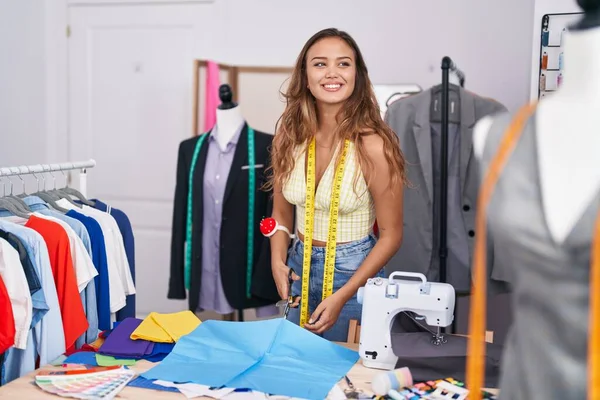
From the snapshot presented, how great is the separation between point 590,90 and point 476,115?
2.38 m

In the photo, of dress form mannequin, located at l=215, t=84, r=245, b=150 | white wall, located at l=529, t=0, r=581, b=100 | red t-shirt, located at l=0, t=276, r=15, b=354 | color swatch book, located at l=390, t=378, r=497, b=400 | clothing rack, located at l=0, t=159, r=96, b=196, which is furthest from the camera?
dress form mannequin, located at l=215, t=84, r=245, b=150

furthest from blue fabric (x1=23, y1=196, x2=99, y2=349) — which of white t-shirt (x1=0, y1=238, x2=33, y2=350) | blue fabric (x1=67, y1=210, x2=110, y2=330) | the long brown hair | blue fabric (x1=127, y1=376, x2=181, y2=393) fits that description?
blue fabric (x1=127, y1=376, x2=181, y2=393)

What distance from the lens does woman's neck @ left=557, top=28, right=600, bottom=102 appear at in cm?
118

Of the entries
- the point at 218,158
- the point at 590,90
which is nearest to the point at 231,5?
the point at 218,158

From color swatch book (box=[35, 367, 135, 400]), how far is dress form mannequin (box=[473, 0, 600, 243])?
119 centimetres

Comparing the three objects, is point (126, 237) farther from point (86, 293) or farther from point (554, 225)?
point (554, 225)

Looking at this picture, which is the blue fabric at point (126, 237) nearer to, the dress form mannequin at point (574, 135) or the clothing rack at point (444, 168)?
the clothing rack at point (444, 168)

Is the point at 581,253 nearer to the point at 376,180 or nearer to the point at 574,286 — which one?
the point at 574,286

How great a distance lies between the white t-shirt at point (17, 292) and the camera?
224 cm

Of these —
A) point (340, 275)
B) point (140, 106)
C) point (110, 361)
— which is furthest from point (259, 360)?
point (140, 106)

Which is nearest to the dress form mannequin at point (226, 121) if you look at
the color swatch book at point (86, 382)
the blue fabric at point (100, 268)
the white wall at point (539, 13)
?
the blue fabric at point (100, 268)

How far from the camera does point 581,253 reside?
111cm

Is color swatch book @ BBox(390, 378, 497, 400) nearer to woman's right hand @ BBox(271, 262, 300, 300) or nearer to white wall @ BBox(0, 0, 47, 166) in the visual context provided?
woman's right hand @ BBox(271, 262, 300, 300)

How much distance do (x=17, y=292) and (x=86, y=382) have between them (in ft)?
1.83
